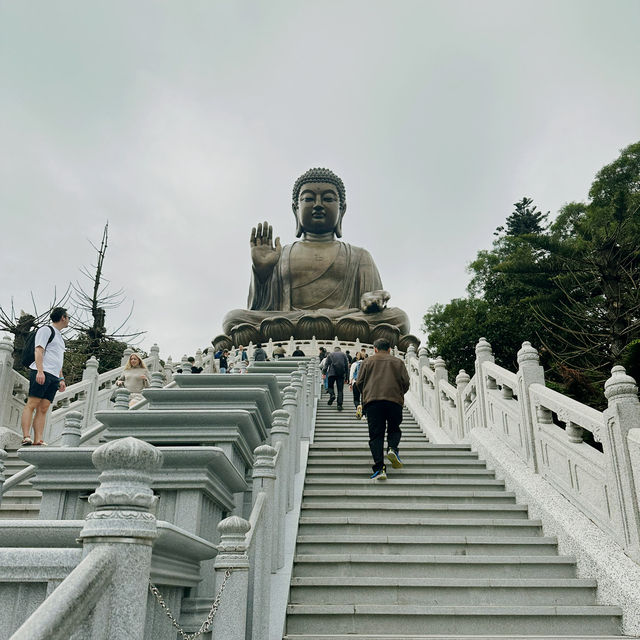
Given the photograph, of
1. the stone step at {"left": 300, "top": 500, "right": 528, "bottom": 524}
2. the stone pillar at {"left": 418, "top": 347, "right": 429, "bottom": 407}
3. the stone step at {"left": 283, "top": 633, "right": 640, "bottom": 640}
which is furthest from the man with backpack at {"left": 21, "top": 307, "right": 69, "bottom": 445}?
the stone pillar at {"left": 418, "top": 347, "right": 429, "bottom": 407}

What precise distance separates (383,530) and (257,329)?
13.5m

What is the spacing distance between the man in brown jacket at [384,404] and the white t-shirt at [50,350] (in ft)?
10.6

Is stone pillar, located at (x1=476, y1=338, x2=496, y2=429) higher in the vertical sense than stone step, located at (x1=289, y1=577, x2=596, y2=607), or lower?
higher

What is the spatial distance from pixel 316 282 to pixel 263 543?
1716cm

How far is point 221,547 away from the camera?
8.00 feet

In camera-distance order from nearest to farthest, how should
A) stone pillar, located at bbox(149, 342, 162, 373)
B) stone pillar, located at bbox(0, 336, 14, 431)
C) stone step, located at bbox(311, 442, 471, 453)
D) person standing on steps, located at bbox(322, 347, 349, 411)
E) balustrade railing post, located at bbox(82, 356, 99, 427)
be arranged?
stone step, located at bbox(311, 442, 471, 453)
stone pillar, located at bbox(0, 336, 14, 431)
balustrade railing post, located at bbox(82, 356, 99, 427)
person standing on steps, located at bbox(322, 347, 349, 411)
stone pillar, located at bbox(149, 342, 162, 373)

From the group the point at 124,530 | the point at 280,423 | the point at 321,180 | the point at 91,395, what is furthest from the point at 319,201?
the point at 124,530

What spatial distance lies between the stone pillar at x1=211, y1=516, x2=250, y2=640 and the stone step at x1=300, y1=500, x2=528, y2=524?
9.21 ft

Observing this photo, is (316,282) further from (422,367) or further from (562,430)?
(562,430)

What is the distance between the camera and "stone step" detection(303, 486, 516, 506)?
17.9ft

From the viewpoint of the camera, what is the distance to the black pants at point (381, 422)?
19.2ft

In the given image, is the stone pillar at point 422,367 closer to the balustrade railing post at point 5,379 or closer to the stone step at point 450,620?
the stone step at point 450,620

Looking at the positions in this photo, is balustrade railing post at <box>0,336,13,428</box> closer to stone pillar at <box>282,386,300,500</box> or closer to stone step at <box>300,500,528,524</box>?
stone pillar at <box>282,386,300,500</box>

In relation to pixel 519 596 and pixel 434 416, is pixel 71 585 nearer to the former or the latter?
pixel 519 596
